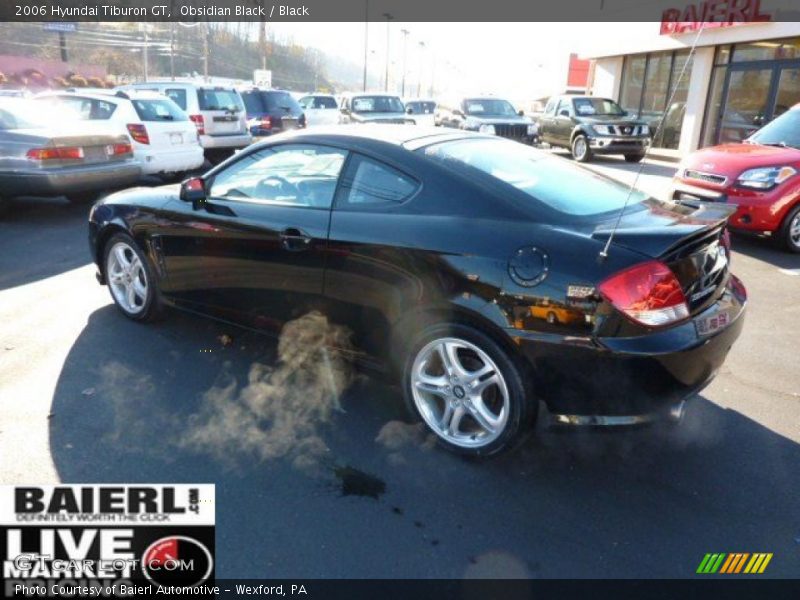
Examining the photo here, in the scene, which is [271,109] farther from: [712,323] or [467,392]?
[712,323]

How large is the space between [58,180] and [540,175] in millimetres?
6727

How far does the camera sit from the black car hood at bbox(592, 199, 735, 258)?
2.76m

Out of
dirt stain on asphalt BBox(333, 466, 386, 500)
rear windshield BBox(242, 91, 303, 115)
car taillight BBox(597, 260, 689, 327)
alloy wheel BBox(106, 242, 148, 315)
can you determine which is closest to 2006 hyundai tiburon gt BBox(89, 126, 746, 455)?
car taillight BBox(597, 260, 689, 327)

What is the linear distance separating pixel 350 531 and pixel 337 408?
1.01m

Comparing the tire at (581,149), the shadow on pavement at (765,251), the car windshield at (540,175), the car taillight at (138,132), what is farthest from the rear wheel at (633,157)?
the car windshield at (540,175)

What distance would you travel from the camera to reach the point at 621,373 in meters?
2.67

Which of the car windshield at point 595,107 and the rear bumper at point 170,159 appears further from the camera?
the car windshield at point 595,107

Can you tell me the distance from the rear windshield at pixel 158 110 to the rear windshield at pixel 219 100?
2.17 meters

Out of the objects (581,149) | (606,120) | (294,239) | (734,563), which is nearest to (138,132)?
(294,239)

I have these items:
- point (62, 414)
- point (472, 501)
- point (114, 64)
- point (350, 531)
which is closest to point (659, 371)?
point (472, 501)

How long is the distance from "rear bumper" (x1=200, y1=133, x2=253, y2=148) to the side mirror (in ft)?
29.8

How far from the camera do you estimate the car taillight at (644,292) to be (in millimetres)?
2648

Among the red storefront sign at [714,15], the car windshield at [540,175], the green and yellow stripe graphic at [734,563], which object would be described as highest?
the red storefront sign at [714,15]

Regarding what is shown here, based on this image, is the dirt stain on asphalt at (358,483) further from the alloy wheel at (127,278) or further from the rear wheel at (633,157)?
the rear wheel at (633,157)
